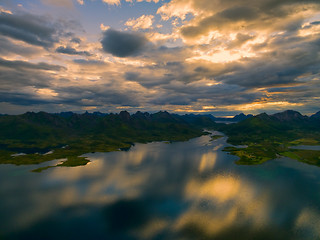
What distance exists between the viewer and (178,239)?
6238 centimetres

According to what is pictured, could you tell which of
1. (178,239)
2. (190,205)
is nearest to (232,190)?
(190,205)

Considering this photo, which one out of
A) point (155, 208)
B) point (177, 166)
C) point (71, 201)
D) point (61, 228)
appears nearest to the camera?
point (61, 228)

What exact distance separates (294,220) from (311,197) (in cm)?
3409

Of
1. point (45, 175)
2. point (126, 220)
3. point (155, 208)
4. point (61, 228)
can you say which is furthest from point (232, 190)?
point (45, 175)

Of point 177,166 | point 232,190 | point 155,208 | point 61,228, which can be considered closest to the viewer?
point 61,228

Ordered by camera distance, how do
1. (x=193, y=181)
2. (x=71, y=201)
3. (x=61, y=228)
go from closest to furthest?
(x=61, y=228)
(x=71, y=201)
(x=193, y=181)

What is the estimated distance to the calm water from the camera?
67250mm

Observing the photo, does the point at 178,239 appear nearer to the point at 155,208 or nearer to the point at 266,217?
the point at 155,208

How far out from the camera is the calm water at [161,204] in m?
67.2

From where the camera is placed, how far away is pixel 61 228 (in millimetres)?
69062

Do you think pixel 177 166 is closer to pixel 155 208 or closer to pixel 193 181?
pixel 193 181

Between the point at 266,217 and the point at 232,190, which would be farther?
the point at 232,190

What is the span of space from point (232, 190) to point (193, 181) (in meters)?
26.1

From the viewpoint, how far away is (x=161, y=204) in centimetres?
8806
